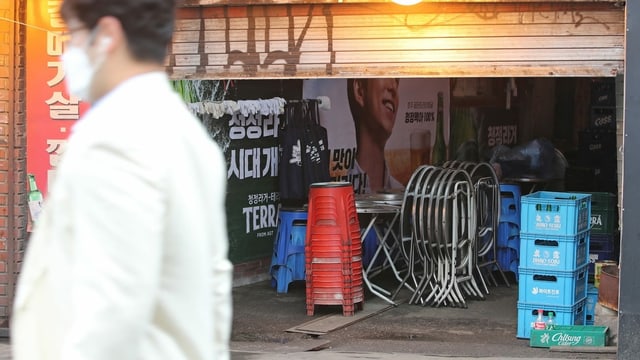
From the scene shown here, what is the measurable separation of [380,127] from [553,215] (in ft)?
15.6

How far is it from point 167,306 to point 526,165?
10588 millimetres

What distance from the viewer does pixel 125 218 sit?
2045 millimetres

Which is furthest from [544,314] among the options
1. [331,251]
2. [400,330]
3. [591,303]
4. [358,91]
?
[358,91]

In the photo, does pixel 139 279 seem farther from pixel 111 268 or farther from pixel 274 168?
pixel 274 168

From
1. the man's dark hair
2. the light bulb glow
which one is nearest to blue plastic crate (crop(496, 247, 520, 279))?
the light bulb glow

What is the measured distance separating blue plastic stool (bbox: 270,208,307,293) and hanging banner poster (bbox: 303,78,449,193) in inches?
55.1

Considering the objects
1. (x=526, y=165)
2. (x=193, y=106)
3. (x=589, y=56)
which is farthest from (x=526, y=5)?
(x=526, y=165)

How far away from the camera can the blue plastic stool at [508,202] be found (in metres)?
10.9

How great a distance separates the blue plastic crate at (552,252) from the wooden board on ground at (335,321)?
1.65 metres

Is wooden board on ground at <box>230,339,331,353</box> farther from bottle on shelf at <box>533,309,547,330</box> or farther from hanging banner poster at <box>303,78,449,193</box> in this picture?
hanging banner poster at <box>303,78,449,193</box>

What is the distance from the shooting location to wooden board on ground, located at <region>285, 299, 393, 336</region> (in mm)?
8602

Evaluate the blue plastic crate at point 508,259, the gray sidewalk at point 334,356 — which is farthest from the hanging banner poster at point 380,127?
the gray sidewalk at point 334,356

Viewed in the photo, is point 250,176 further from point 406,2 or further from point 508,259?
point 406,2

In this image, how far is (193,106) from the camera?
373 inches
